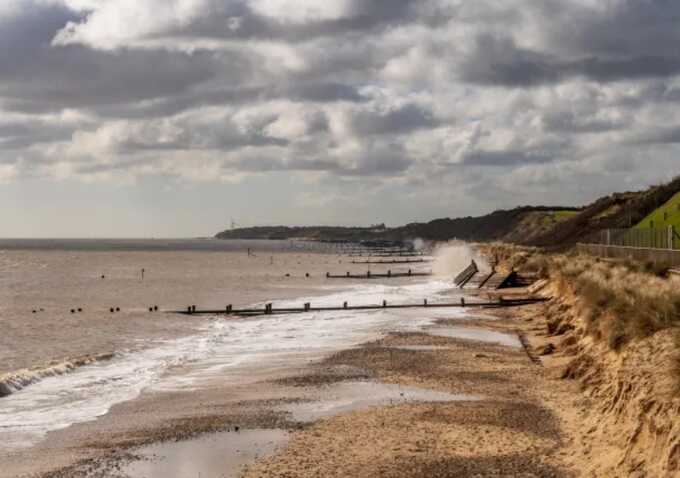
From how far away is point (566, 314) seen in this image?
1425 inches

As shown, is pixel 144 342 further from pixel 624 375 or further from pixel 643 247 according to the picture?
pixel 643 247

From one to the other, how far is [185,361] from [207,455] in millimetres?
15765

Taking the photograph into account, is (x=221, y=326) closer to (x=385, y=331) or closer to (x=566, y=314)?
(x=385, y=331)

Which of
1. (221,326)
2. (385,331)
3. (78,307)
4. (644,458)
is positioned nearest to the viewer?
(644,458)

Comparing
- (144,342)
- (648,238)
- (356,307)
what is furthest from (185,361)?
(648,238)

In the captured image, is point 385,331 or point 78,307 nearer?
point 385,331

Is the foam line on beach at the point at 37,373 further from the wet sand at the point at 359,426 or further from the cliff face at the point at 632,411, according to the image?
the cliff face at the point at 632,411

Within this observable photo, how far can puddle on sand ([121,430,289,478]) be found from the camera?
17.1m

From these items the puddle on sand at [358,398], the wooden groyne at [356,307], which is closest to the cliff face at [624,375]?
the puddle on sand at [358,398]

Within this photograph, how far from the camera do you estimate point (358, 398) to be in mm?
24062

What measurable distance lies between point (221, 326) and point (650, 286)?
27.2 metres

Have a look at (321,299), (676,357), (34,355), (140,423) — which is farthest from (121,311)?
(676,357)

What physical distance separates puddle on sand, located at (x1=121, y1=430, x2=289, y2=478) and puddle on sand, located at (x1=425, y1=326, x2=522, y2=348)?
57.5ft

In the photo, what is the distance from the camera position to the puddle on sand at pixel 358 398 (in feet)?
73.5
